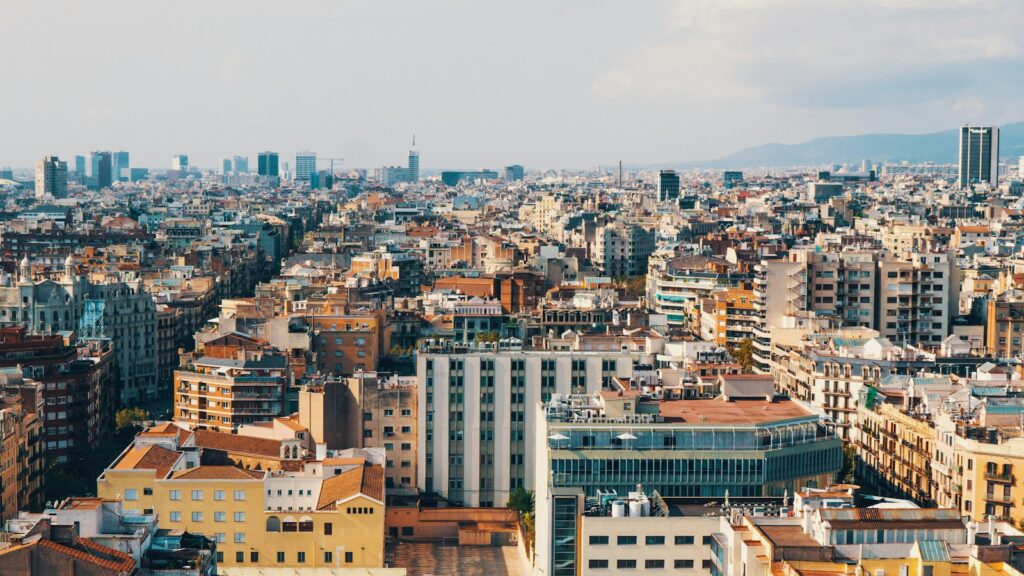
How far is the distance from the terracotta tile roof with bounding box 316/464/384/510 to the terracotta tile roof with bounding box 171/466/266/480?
70.0 inches

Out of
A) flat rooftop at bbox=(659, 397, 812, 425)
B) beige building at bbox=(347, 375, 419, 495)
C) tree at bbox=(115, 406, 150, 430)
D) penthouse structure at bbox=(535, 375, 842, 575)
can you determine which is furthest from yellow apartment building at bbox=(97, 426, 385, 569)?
tree at bbox=(115, 406, 150, 430)

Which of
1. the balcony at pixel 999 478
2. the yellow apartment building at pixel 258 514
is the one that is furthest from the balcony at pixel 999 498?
the yellow apartment building at pixel 258 514

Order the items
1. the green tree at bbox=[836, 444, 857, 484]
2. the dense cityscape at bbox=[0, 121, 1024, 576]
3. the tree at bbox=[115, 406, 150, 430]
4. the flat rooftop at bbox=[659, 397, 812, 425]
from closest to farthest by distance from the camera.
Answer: the dense cityscape at bbox=[0, 121, 1024, 576] < the flat rooftop at bbox=[659, 397, 812, 425] < the green tree at bbox=[836, 444, 857, 484] < the tree at bbox=[115, 406, 150, 430]

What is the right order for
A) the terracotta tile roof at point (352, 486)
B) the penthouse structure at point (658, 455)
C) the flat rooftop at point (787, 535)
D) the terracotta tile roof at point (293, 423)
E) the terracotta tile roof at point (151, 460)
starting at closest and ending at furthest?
the flat rooftop at point (787, 535) → the penthouse structure at point (658, 455) → the terracotta tile roof at point (352, 486) → the terracotta tile roof at point (151, 460) → the terracotta tile roof at point (293, 423)

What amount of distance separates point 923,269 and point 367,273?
128 ft

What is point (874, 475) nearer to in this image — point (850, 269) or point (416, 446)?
point (416, 446)

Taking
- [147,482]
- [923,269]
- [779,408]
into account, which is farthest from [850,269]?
A: [147,482]

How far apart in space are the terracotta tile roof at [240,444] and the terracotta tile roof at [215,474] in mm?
4907

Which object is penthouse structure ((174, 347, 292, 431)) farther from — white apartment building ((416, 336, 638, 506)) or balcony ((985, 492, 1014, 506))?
balcony ((985, 492, 1014, 506))

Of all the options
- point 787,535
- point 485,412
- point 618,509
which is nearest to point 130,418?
point 485,412

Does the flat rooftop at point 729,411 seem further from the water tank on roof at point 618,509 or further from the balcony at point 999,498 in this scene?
the water tank on roof at point 618,509

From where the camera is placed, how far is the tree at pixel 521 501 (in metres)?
56.2

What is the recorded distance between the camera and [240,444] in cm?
5425

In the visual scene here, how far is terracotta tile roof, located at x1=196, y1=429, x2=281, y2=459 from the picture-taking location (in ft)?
176
